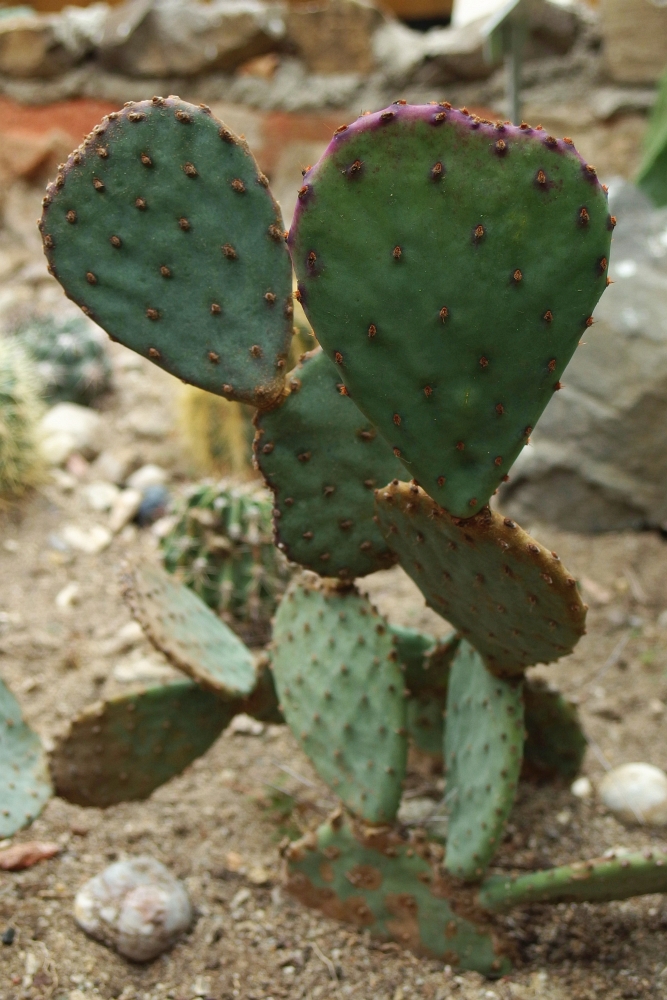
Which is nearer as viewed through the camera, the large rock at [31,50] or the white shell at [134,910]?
the white shell at [134,910]

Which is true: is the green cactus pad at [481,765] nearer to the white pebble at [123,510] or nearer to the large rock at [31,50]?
the white pebble at [123,510]

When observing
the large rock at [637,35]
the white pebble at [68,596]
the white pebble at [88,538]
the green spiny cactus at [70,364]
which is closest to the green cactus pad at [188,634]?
the white pebble at [68,596]

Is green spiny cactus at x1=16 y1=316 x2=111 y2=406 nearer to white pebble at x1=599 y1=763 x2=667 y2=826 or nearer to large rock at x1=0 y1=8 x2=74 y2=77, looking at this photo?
large rock at x1=0 y1=8 x2=74 y2=77

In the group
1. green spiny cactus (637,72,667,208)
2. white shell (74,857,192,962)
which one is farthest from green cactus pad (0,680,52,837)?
green spiny cactus (637,72,667,208)

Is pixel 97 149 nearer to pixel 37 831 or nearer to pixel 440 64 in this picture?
pixel 37 831

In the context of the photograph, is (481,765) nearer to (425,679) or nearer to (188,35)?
(425,679)
